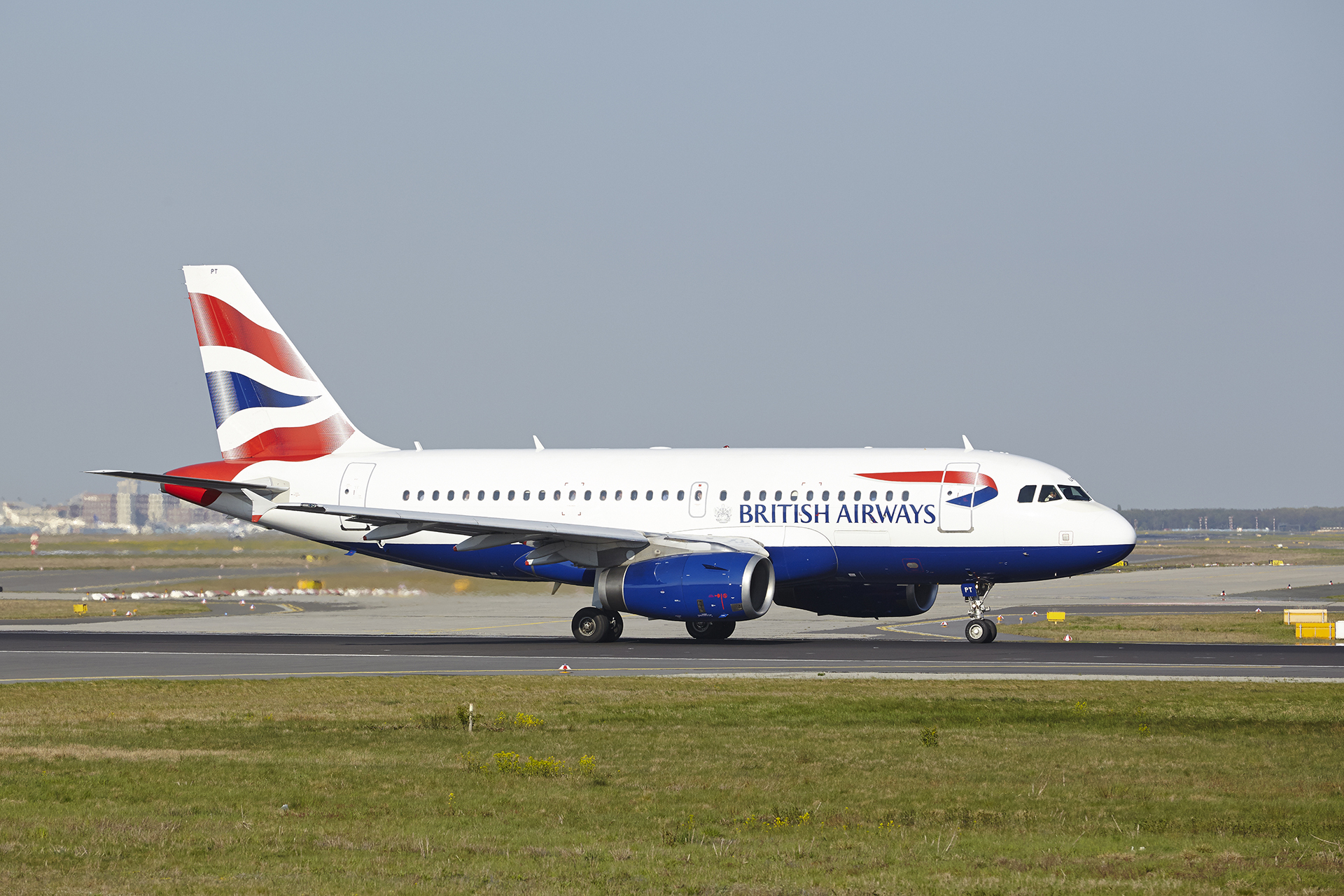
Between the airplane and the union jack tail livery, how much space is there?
56 millimetres

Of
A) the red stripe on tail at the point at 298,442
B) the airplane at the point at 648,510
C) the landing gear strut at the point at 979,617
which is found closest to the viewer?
the airplane at the point at 648,510

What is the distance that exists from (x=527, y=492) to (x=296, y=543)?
47065 millimetres

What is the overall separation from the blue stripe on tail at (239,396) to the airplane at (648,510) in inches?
1.8

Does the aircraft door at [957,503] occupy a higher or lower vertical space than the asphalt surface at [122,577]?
higher

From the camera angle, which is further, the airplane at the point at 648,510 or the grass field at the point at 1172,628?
the grass field at the point at 1172,628

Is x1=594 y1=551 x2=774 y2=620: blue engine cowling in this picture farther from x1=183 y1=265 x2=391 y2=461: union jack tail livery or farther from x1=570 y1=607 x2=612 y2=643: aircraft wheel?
x1=183 y1=265 x2=391 y2=461: union jack tail livery

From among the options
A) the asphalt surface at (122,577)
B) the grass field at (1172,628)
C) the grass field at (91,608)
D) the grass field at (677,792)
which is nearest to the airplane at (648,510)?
the grass field at (1172,628)

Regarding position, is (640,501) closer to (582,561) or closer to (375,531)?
(582,561)

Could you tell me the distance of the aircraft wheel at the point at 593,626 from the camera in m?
37.8

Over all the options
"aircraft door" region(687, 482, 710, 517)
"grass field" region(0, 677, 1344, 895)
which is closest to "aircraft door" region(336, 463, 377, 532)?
"aircraft door" region(687, 482, 710, 517)

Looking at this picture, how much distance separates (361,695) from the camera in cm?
2423

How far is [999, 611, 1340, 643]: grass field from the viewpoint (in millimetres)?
40000

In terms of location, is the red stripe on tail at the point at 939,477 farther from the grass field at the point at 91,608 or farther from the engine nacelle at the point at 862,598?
the grass field at the point at 91,608

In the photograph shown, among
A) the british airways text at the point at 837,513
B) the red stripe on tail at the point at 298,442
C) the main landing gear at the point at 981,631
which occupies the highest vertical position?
the red stripe on tail at the point at 298,442
